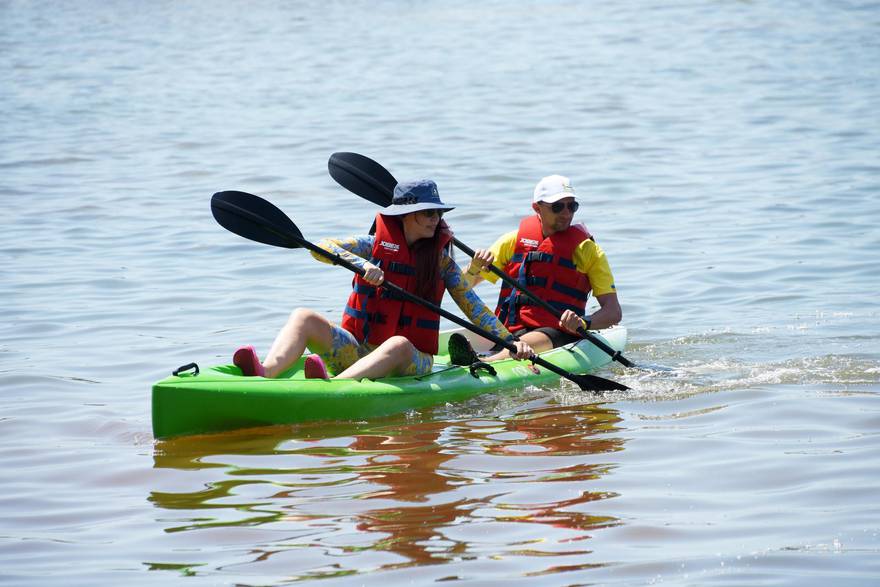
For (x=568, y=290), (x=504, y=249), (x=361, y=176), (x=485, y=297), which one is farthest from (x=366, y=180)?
(x=485, y=297)

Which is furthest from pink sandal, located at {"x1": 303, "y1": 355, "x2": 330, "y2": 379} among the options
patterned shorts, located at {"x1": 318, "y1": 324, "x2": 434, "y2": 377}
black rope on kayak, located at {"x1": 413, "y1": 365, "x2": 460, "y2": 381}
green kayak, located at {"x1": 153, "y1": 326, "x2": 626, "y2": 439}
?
black rope on kayak, located at {"x1": 413, "y1": 365, "x2": 460, "y2": 381}

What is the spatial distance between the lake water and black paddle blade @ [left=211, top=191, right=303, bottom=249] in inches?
42.6

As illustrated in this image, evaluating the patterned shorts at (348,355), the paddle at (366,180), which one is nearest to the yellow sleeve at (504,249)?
the paddle at (366,180)

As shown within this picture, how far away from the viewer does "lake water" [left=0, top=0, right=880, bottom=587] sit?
4.30 meters

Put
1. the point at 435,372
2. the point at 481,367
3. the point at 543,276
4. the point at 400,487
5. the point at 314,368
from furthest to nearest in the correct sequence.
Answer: the point at 543,276 < the point at 481,367 < the point at 435,372 < the point at 314,368 < the point at 400,487

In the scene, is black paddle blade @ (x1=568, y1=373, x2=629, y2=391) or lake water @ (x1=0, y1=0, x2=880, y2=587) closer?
lake water @ (x1=0, y1=0, x2=880, y2=587)

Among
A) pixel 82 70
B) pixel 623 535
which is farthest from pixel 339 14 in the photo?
pixel 623 535

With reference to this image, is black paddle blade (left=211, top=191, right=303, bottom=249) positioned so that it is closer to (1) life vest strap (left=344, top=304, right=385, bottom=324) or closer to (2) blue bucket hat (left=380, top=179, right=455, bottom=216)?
(1) life vest strap (left=344, top=304, right=385, bottom=324)

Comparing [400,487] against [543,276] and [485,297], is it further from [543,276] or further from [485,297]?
[485,297]

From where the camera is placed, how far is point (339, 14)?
2822 centimetres

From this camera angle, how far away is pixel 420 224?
598 cm

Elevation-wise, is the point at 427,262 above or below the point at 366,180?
below

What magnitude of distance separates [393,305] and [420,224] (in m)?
0.42

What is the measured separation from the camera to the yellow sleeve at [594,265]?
6.92 meters
